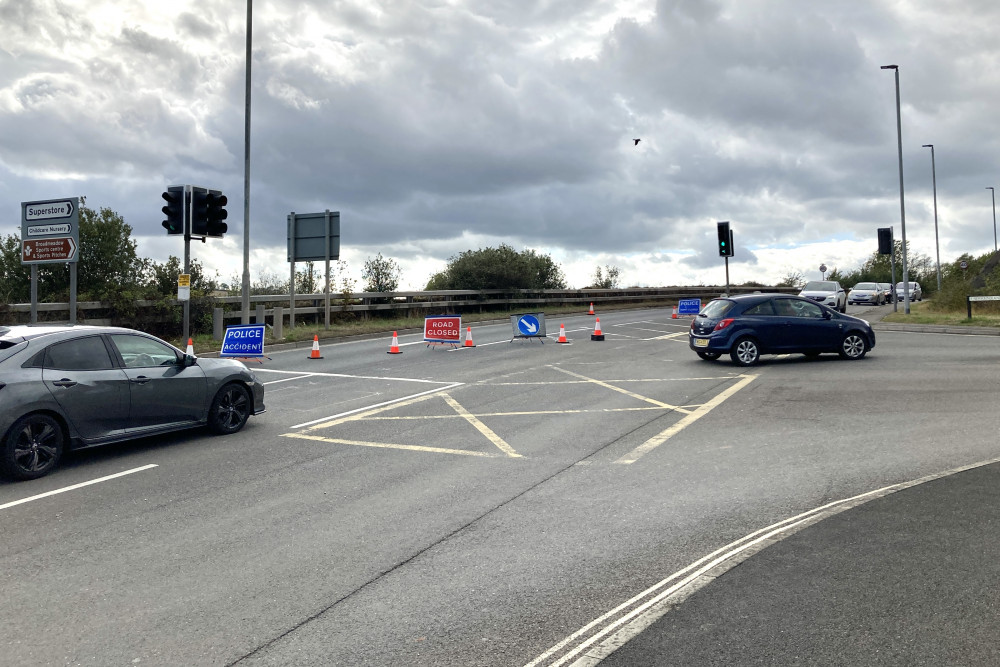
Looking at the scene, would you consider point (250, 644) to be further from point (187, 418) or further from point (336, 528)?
point (187, 418)

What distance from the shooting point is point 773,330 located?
656 inches

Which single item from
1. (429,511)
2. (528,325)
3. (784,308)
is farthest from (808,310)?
(429,511)

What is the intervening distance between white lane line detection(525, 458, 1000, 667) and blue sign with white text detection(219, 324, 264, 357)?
47.6 feet

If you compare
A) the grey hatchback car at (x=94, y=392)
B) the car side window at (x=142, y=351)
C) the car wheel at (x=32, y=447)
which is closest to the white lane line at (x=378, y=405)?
the grey hatchback car at (x=94, y=392)

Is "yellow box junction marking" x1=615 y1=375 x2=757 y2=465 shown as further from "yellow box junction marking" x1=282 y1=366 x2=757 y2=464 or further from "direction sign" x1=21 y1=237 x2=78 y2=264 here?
"direction sign" x1=21 y1=237 x2=78 y2=264

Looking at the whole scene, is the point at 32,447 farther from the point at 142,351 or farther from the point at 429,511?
the point at 429,511

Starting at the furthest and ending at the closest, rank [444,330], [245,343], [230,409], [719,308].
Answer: [444,330] < [245,343] < [719,308] < [230,409]

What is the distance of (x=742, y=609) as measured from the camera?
4.21m

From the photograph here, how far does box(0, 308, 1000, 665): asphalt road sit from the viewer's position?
411cm

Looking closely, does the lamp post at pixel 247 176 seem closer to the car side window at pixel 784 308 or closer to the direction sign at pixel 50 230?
the direction sign at pixel 50 230

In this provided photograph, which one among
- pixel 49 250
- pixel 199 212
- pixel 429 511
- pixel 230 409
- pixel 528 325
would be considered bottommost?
pixel 429 511

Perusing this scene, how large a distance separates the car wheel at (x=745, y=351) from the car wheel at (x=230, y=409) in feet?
34.0

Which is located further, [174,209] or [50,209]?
[174,209]

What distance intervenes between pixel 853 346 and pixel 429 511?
13644 millimetres
